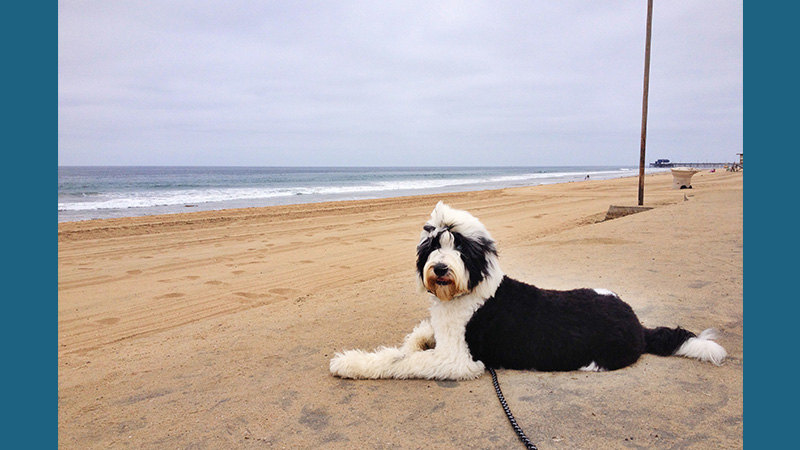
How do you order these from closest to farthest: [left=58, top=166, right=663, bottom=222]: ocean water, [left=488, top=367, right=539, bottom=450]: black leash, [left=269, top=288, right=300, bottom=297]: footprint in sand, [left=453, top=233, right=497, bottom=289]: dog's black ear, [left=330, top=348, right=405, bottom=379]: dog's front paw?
[left=488, top=367, right=539, bottom=450]: black leash, [left=453, top=233, right=497, bottom=289]: dog's black ear, [left=330, top=348, right=405, bottom=379]: dog's front paw, [left=269, top=288, right=300, bottom=297]: footprint in sand, [left=58, top=166, right=663, bottom=222]: ocean water

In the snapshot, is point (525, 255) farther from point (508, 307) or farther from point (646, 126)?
point (646, 126)

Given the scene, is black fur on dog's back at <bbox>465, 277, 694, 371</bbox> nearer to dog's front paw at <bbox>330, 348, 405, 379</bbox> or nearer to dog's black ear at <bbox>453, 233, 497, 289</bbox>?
dog's black ear at <bbox>453, 233, 497, 289</bbox>

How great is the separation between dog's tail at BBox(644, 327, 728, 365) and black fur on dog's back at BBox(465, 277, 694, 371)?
35 centimetres

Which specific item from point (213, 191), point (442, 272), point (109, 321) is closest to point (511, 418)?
point (442, 272)

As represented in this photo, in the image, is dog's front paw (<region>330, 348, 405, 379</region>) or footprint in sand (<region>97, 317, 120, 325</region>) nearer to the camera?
dog's front paw (<region>330, 348, 405, 379</region>)

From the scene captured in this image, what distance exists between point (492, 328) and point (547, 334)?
44cm

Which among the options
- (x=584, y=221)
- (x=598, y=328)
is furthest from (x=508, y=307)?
(x=584, y=221)

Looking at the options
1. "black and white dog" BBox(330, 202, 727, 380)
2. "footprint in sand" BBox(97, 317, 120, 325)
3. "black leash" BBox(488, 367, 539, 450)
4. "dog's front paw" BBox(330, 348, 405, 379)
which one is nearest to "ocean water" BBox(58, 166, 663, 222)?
"footprint in sand" BBox(97, 317, 120, 325)

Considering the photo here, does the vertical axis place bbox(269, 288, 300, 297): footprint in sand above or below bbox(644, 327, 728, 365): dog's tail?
below

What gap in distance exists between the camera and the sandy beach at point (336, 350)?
3025 millimetres

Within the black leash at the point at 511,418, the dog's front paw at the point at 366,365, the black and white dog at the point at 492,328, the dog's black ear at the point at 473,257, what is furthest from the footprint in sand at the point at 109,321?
the black leash at the point at 511,418

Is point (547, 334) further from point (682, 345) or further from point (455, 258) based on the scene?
point (682, 345)

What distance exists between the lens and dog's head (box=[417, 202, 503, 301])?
350 cm

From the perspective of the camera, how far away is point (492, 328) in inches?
147
